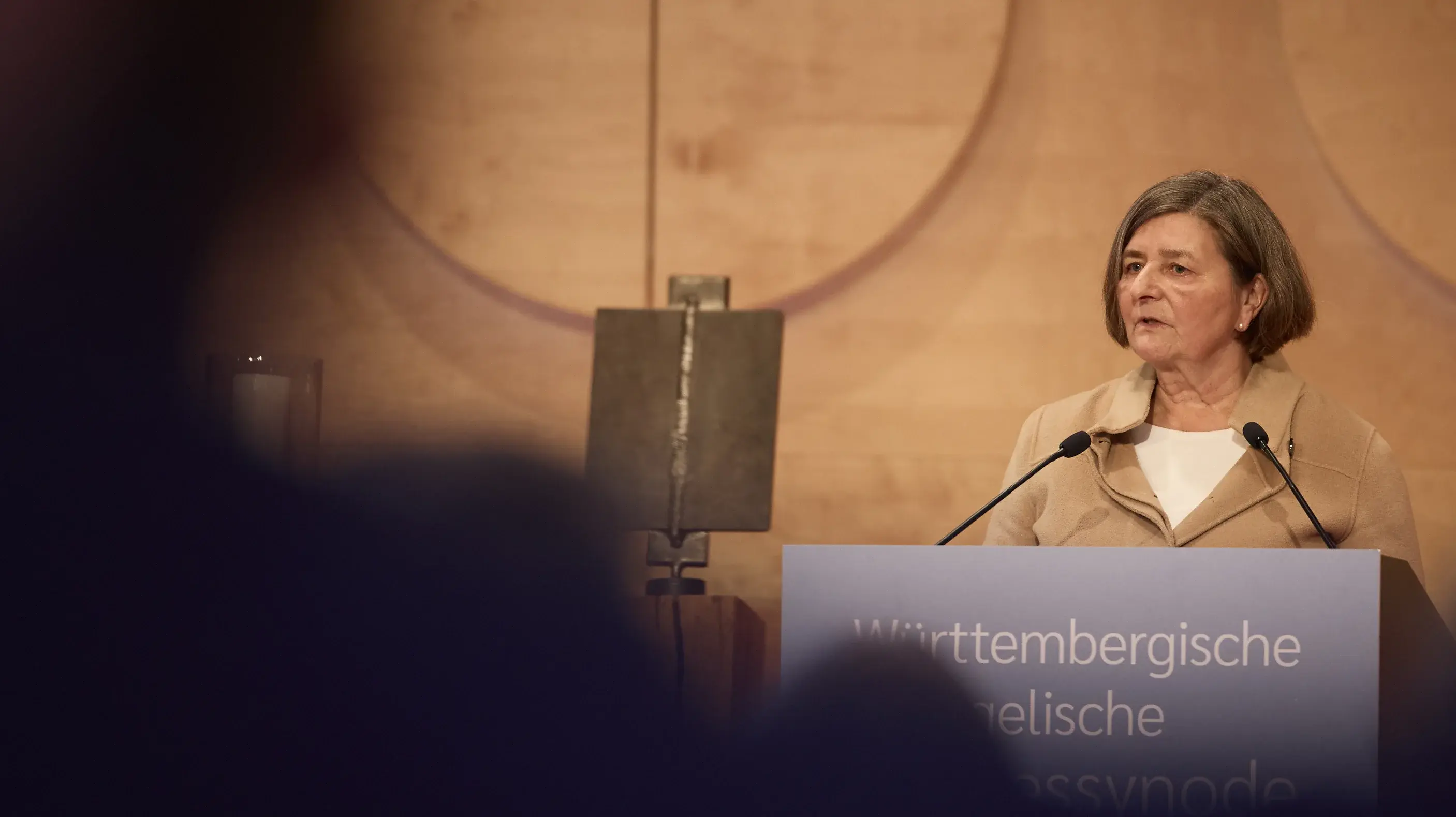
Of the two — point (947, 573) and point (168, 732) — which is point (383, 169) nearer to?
point (168, 732)

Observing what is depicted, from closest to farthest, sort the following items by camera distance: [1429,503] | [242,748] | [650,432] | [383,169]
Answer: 1. [242,748]
2. [650,432]
3. [1429,503]
4. [383,169]

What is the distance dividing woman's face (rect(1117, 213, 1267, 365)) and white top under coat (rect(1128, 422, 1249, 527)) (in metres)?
0.13

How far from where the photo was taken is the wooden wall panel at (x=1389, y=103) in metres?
3.11

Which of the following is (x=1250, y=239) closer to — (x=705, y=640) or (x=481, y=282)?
(x=705, y=640)

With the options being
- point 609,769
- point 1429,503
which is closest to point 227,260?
point 609,769

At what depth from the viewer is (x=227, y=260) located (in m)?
3.23

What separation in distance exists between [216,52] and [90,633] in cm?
206

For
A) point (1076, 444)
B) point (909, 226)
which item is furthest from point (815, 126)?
point (1076, 444)

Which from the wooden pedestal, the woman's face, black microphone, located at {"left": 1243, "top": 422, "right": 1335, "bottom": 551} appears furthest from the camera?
the woman's face

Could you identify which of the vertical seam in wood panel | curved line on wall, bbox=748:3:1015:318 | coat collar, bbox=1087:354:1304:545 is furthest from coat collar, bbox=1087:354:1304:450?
the vertical seam in wood panel

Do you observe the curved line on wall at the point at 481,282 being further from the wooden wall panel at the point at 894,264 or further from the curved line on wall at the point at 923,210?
the curved line on wall at the point at 923,210

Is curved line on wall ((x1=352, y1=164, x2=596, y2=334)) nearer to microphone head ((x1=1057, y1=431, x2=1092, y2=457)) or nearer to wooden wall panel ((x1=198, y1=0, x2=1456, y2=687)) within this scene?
wooden wall panel ((x1=198, y1=0, x2=1456, y2=687))

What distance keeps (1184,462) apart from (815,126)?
1404 millimetres

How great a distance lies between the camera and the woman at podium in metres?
2.07
